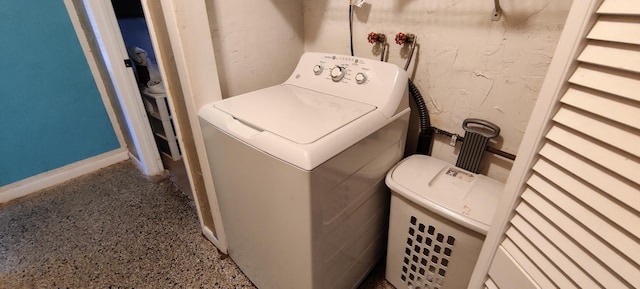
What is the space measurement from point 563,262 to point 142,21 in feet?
9.47

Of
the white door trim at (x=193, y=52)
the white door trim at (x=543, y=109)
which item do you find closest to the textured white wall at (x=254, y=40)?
the white door trim at (x=193, y=52)

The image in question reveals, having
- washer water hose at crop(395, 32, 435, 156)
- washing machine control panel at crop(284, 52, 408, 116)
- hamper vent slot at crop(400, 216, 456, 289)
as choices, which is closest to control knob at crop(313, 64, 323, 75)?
washing machine control panel at crop(284, 52, 408, 116)

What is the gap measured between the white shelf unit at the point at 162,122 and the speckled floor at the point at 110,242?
0.36 m

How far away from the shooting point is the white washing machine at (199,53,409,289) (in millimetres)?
780

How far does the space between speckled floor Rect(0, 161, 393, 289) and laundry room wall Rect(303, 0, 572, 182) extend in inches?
34.0

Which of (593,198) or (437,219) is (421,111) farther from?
(593,198)

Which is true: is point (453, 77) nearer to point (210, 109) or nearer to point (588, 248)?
point (588, 248)

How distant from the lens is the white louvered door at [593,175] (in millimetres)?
378

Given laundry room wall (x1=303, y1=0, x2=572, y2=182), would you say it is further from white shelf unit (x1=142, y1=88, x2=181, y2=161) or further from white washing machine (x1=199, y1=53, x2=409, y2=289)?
white shelf unit (x1=142, y1=88, x2=181, y2=161)

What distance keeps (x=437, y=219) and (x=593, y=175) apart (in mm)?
570

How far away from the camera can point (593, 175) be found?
429mm

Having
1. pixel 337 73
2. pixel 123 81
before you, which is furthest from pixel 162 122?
pixel 337 73

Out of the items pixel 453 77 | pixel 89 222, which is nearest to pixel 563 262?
pixel 453 77

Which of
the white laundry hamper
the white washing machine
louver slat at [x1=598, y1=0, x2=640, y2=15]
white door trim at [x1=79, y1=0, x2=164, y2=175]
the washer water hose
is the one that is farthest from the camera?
white door trim at [x1=79, y1=0, x2=164, y2=175]
